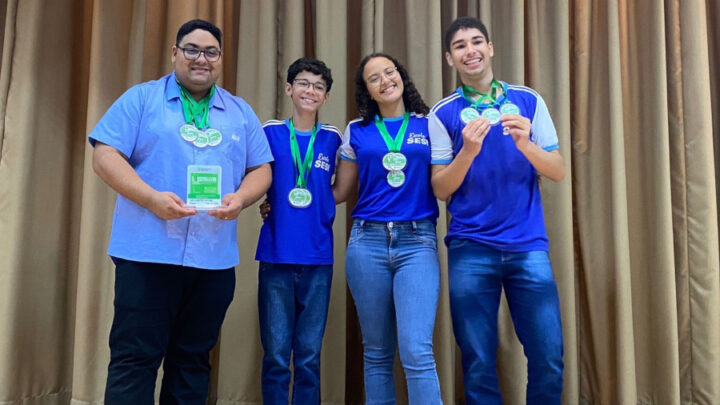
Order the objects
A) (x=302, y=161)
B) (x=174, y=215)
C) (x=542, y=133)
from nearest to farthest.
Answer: (x=174, y=215) → (x=542, y=133) → (x=302, y=161)

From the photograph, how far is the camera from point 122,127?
1.92 metres

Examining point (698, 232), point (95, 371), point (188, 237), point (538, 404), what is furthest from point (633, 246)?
point (95, 371)

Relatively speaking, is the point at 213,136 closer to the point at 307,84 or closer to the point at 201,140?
the point at 201,140

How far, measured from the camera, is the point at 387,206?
7.13 ft

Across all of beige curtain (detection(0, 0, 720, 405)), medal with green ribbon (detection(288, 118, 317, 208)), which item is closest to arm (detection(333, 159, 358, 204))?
medal with green ribbon (detection(288, 118, 317, 208))

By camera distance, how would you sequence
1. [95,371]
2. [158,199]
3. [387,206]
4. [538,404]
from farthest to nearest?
1. [95,371]
2. [387,206]
3. [538,404]
4. [158,199]

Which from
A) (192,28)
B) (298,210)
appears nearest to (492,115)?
(298,210)

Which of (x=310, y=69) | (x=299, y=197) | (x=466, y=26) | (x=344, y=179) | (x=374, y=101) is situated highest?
(x=466, y=26)

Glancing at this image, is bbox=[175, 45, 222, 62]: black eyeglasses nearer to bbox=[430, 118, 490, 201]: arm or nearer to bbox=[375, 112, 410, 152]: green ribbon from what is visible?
bbox=[375, 112, 410, 152]: green ribbon

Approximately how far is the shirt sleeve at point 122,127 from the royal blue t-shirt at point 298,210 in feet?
2.06

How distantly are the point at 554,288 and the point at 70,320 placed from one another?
2.65 meters

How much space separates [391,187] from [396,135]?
24 cm

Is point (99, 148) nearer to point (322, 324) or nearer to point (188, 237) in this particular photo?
point (188, 237)

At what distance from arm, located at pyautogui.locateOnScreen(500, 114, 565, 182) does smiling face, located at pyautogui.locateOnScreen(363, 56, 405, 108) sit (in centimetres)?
54
